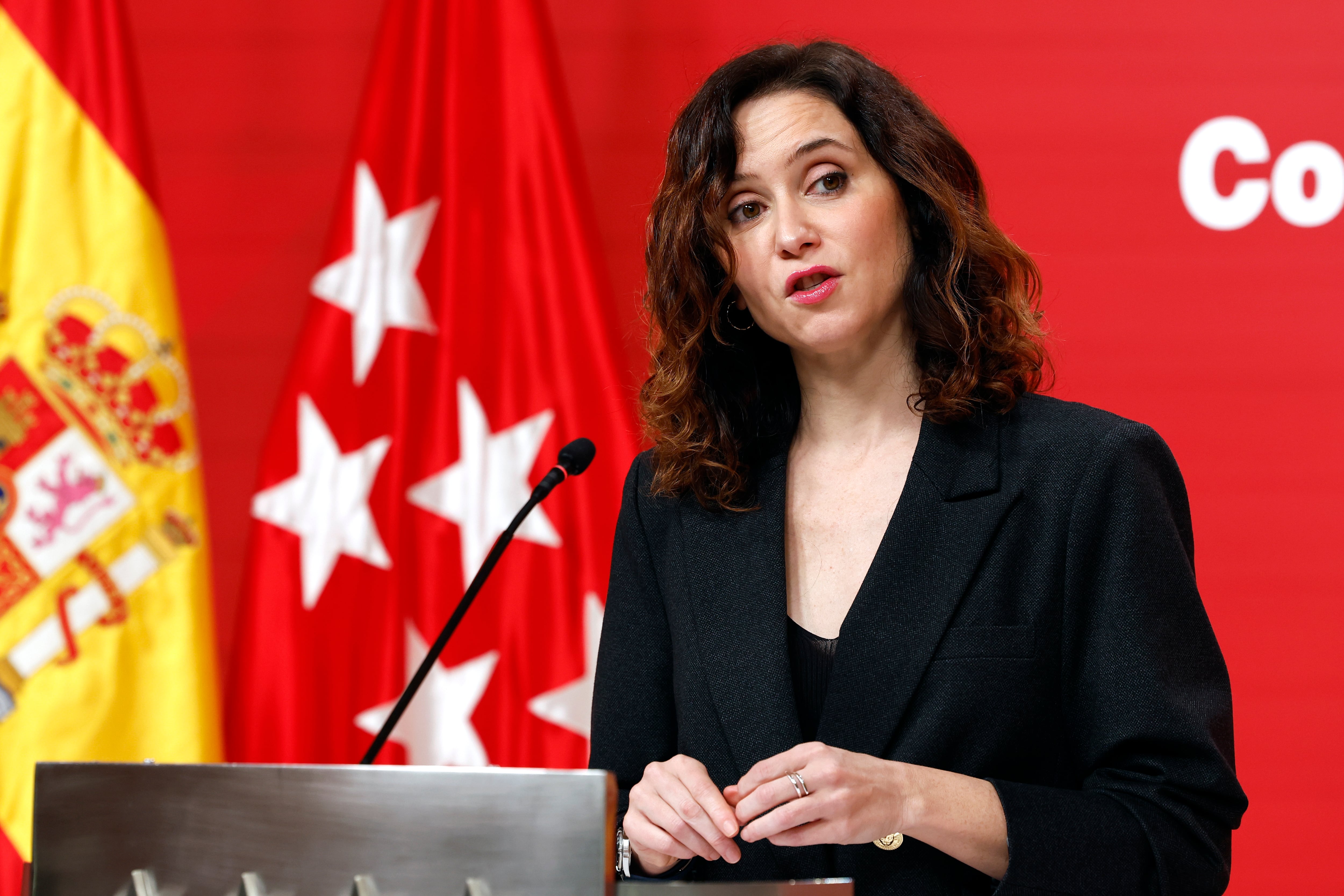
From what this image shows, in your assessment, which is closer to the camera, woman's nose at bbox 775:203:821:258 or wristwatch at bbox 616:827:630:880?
wristwatch at bbox 616:827:630:880

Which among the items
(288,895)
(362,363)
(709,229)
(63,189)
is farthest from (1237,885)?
(63,189)

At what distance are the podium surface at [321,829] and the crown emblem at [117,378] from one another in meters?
1.43

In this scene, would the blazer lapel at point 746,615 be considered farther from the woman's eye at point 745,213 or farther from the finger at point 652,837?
the woman's eye at point 745,213

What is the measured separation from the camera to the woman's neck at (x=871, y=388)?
1.44 m

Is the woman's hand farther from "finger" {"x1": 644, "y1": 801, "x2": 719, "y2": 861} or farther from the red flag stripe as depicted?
the red flag stripe

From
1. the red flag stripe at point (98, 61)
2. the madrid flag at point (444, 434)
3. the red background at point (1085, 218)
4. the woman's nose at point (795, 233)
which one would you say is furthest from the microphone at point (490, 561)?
the red flag stripe at point (98, 61)

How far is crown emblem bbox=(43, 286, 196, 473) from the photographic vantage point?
83.9 inches

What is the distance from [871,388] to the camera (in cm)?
145

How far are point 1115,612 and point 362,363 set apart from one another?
159 cm

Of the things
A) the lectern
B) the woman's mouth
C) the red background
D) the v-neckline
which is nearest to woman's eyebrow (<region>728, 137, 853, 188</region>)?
the woman's mouth

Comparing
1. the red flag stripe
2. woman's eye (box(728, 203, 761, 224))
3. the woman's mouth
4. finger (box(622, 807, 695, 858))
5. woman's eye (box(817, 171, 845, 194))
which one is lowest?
finger (box(622, 807, 695, 858))

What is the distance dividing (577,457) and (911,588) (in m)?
0.45

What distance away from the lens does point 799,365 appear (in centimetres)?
150

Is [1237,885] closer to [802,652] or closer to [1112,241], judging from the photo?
[1112,241]
